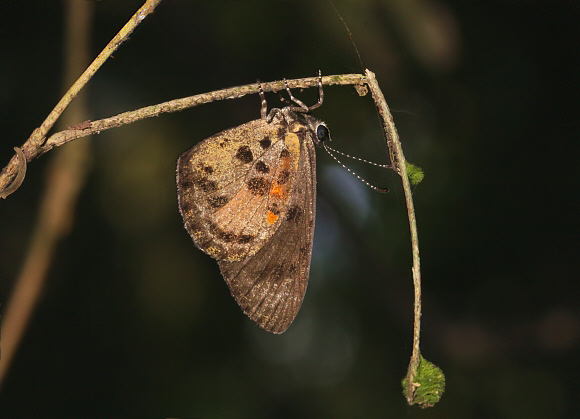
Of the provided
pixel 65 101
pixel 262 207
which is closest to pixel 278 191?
pixel 262 207

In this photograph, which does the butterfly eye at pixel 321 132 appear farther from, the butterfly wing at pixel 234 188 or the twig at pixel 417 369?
the twig at pixel 417 369

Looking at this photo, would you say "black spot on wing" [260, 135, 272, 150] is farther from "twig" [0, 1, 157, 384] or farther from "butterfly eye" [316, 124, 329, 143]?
"twig" [0, 1, 157, 384]

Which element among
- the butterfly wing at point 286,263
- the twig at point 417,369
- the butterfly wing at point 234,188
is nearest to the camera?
the twig at point 417,369

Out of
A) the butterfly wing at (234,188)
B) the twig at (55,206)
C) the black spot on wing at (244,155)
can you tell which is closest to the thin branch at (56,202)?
the twig at (55,206)

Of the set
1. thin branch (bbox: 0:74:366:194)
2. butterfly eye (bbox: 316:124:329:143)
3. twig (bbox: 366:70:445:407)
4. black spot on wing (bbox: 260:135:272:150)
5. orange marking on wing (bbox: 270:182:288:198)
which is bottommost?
twig (bbox: 366:70:445:407)

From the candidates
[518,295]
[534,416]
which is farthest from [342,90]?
[534,416]

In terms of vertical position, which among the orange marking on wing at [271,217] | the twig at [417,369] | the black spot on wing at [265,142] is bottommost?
the twig at [417,369]

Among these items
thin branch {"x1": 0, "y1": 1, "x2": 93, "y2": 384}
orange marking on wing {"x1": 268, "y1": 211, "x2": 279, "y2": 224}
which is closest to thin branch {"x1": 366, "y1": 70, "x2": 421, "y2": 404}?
orange marking on wing {"x1": 268, "y1": 211, "x2": 279, "y2": 224}
